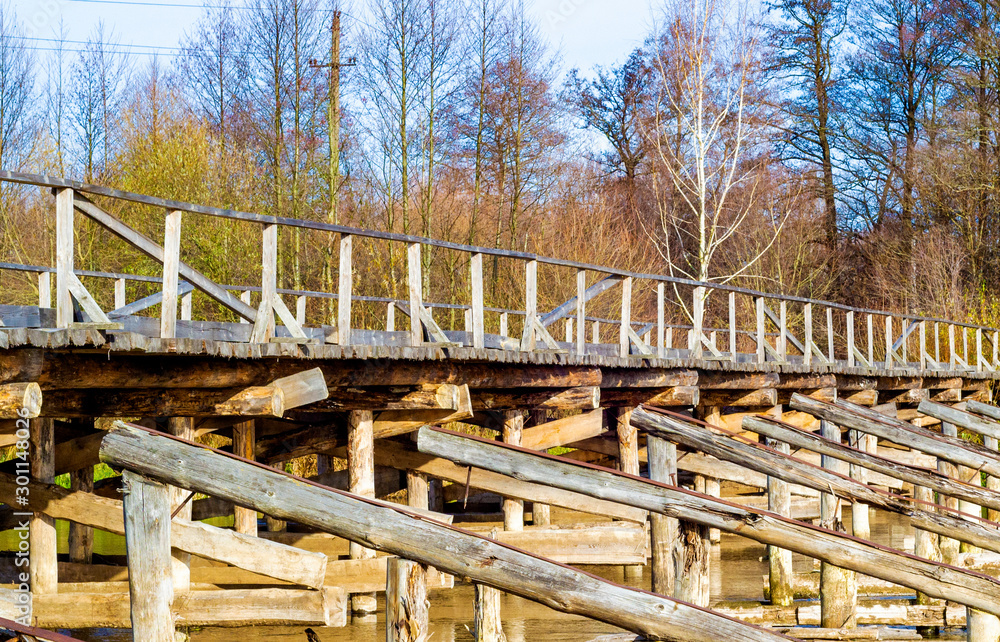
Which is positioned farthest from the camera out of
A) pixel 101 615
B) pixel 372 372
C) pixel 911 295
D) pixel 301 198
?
pixel 911 295

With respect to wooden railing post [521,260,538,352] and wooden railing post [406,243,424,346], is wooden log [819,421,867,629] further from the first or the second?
wooden railing post [406,243,424,346]

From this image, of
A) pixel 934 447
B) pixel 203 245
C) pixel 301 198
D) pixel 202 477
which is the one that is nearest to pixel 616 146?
A: pixel 301 198

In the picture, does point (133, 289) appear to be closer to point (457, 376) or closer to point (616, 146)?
point (457, 376)

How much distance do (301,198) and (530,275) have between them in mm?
12565

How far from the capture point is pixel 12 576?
26.3ft

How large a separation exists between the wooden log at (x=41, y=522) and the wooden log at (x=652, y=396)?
5445 mm

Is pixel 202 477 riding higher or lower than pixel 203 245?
lower

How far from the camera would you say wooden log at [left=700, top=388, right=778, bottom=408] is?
12820mm

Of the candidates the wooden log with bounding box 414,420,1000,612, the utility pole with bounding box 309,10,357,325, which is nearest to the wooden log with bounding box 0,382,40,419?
the wooden log with bounding box 414,420,1000,612

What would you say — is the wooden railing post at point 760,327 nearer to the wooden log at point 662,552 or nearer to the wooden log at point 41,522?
the wooden log at point 662,552

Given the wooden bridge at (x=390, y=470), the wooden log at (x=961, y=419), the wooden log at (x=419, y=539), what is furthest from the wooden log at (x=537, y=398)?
the wooden log at (x=419, y=539)

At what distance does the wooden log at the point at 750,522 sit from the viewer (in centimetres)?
557

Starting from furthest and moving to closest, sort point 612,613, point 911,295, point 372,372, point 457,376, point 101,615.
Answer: point 911,295
point 457,376
point 372,372
point 101,615
point 612,613

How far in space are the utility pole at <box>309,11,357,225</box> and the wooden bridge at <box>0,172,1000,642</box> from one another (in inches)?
338
